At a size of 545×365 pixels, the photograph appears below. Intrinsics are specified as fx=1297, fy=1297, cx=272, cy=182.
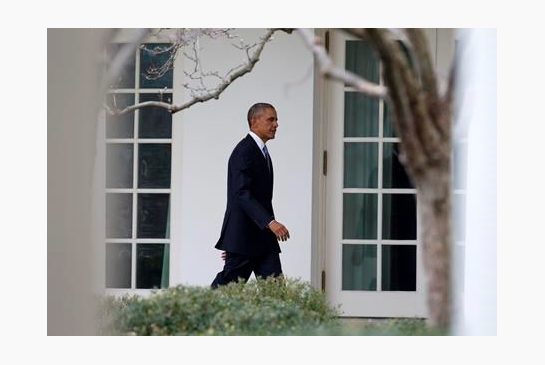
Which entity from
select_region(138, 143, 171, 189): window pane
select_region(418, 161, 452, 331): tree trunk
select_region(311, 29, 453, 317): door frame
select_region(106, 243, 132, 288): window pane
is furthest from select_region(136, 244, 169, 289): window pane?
select_region(418, 161, 452, 331): tree trunk

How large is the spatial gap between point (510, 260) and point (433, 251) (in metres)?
0.41

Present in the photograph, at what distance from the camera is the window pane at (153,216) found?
8336mm

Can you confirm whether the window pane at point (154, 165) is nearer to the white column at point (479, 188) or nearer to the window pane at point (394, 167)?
the window pane at point (394, 167)

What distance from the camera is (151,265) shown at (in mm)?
8375

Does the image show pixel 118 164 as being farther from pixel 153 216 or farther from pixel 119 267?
pixel 153 216

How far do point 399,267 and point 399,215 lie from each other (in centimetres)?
34

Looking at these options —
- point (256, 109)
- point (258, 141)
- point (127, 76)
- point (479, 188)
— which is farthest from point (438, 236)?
point (127, 76)

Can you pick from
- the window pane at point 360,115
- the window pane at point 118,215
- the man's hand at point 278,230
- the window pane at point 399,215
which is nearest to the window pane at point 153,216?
the window pane at point 118,215

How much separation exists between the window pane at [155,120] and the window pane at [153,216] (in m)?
0.40

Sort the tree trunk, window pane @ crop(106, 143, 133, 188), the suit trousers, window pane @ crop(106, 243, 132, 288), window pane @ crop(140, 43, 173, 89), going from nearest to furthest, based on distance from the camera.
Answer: the tree trunk
window pane @ crop(106, 143, 133, 188)
window pane @ crop(106, 243, 132, 288)
the suit trousers
window pane @ crop(140, 43, 173, 89)

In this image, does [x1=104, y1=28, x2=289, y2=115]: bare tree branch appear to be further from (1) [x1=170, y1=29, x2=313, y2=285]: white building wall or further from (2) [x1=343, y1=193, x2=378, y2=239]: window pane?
(2) [x1=343, y1=193, x2=378, y2=239]: window pane

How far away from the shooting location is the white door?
8.36m

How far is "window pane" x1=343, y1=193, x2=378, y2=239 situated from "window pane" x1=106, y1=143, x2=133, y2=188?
142cm

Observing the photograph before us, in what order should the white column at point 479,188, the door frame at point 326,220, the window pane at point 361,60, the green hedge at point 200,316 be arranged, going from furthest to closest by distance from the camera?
1. the door frame at point 326,220
2. the window pane at point 361,60
3. the green hedge at point 200,316
4. the white column at point 479,188
